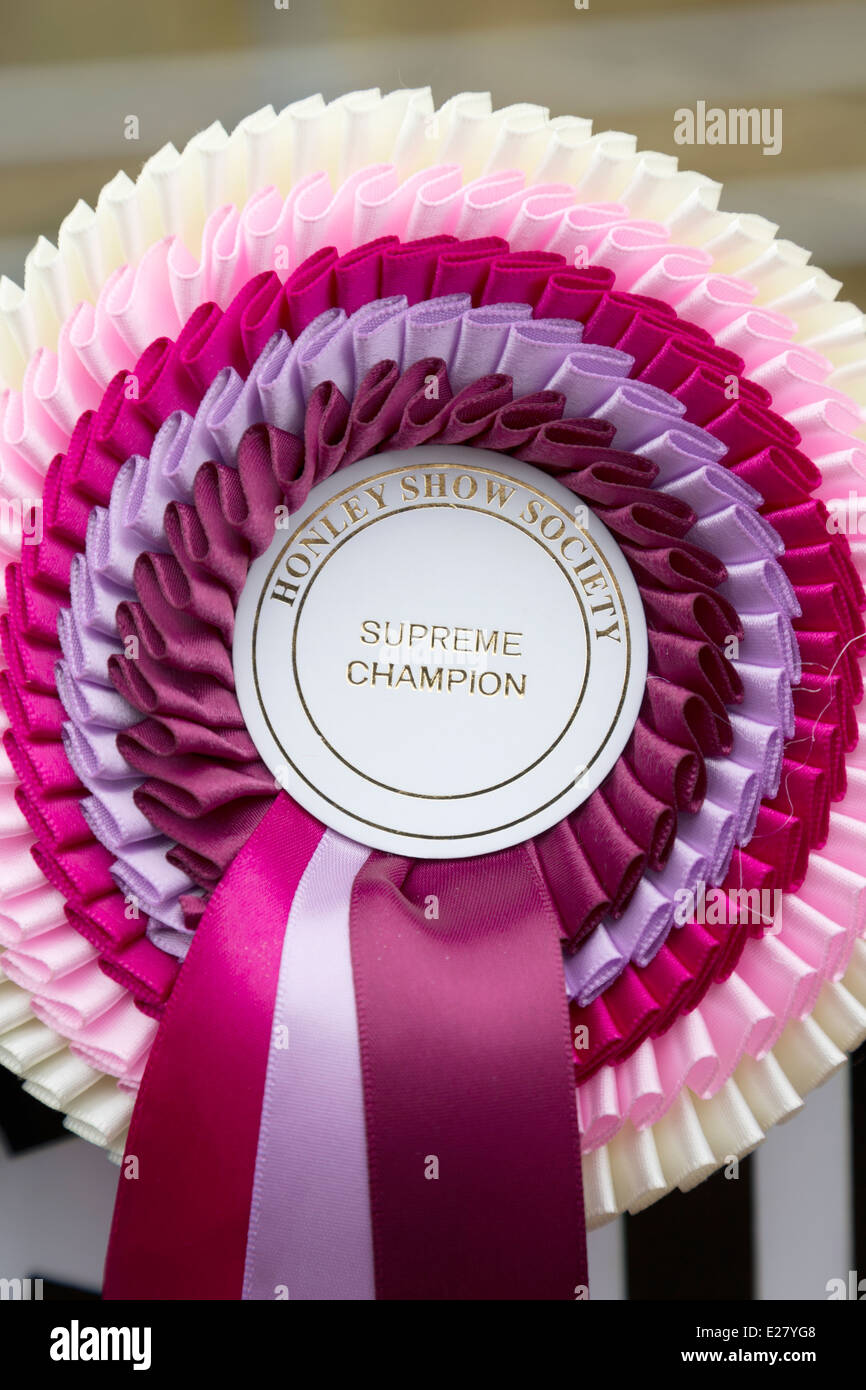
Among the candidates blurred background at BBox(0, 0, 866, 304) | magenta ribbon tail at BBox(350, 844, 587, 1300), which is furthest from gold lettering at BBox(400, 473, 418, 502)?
blurred background at BBox(0, 0, 866, 304)

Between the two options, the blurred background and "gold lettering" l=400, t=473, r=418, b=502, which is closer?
"gold lettering" l=400, t=473, r=418, b=502

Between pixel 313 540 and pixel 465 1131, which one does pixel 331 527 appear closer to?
pixel 313 540

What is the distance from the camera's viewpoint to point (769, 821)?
0.48m

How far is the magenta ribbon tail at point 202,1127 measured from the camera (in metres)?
0.43

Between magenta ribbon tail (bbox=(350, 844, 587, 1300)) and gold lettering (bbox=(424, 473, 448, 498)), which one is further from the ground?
gold lettering (bbox=(424, 473, 448, 498))

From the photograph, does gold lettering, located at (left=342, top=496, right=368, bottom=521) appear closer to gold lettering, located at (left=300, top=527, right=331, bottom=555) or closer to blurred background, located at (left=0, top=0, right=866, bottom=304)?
gold lettering, located at (left=300, top=527, right=331, bottom=555)

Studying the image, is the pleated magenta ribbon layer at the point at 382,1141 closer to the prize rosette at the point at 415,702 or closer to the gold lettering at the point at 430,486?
the prize rosette at the point at 415,702

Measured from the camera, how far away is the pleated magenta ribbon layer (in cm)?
43

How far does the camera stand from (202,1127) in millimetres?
433

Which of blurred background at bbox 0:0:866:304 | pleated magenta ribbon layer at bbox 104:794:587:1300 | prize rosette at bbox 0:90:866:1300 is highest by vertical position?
blurred background at bbox 0:0:866:304

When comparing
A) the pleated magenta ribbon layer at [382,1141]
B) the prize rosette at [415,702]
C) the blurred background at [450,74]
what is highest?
the blurred background at [450,74]

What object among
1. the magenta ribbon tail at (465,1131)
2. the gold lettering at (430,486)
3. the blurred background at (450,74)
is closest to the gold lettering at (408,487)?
the gold lettering at (430,486)
